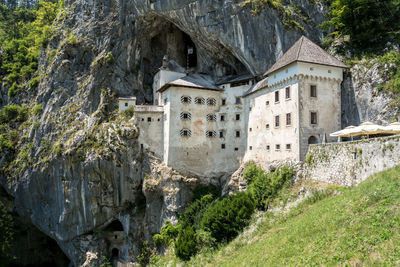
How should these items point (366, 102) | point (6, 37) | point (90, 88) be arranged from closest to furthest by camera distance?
point (366, 102)
point (90, 88)
point (6, 37)

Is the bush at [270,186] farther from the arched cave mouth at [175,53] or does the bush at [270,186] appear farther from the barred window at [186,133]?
the arched cave mouth at [175,53]

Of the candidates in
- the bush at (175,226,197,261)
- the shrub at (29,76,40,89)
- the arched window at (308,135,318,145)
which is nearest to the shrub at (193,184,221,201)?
the bush at (175,226,197,261)

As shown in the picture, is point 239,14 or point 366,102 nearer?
point 366,102

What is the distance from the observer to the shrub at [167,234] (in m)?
34.9

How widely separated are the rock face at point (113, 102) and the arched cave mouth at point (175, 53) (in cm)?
17

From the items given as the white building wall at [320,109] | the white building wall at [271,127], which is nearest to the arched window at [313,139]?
the white building wall at [320,109]

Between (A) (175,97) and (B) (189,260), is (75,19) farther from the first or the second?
(B) (189,260)

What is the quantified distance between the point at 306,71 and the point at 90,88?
3102cm

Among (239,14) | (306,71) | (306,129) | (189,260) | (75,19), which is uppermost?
(75,19)

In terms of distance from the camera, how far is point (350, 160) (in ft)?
71.6

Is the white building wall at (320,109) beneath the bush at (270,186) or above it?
above

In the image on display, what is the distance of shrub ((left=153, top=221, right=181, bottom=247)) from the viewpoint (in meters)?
34.9

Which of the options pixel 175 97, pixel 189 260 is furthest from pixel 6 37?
pixel 189 260

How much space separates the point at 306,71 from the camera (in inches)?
1103
